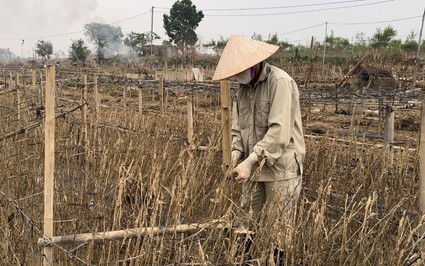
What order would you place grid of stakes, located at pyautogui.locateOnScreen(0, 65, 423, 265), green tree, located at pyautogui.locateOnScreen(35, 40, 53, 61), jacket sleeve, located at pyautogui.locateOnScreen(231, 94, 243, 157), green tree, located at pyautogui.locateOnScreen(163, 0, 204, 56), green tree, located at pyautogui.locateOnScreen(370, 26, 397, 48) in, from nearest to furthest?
grid of stakes, located at pyautogui.locateOnScreen(0, 65, 423, 265) → jacket sleeve, located at pyautogui.locateOnScreen(231, 94, 243, 157) → green tree, located at pyautogui.locateOnScreen(370, 26, 397, 48) → green tree, located at pyautogui.locateOnScreen(163, 0, 204, 56) → green tree, located at pyautogui.locateOnScreen(35, 40, 53, 61)

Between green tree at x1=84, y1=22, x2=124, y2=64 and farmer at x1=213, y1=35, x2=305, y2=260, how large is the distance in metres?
41.5

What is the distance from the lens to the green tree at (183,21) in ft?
110

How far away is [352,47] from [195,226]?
84.5ft

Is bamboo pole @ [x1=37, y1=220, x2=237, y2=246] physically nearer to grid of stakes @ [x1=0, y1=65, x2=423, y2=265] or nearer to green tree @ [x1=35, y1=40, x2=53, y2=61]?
grid of stakes @ [x1=0, y1=65, x2=423, y2=265]

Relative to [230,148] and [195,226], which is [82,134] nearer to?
[230,148]

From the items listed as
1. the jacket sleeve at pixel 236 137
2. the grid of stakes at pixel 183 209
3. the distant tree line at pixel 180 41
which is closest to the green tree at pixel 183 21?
the distant tree line at pixel 180 41

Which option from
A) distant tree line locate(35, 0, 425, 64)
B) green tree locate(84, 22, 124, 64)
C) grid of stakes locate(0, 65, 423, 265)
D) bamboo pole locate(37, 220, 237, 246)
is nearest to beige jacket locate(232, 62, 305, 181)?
grid of stakes locate(0, 65, 423, 265)

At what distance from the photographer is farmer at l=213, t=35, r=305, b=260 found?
6.51 feet

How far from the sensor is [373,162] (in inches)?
116

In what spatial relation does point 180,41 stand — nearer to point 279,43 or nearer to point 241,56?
point 279,43

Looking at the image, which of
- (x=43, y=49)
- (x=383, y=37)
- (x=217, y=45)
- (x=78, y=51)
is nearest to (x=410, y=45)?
(x=383, y=37)

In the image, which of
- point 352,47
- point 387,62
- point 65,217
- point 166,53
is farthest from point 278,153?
point 166,53

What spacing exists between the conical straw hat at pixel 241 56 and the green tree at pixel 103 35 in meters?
41.6

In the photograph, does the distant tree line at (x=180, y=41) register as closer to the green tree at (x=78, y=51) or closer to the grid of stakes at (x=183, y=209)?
the green tree at (x=78, y=51)
